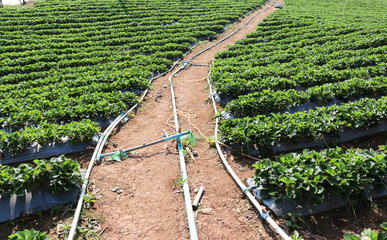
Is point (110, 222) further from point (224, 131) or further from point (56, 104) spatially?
point (56, 104)

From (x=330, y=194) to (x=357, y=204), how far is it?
680 millimetres

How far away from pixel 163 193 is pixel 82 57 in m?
12.1

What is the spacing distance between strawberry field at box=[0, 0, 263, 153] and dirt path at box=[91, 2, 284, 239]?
154 centimetres

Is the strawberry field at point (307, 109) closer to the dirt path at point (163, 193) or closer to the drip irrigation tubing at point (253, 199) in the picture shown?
the drip irrigation tubing at point (253, 199)

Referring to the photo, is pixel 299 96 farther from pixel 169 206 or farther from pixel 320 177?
pixel 169 206

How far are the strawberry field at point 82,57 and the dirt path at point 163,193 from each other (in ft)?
5.06

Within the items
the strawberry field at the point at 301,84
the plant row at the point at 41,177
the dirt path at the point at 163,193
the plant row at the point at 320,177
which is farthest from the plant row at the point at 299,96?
the plant row at the point at 41,177

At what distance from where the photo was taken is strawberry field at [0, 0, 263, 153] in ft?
25.0

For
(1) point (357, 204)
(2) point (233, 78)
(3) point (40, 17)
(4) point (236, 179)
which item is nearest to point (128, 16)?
(3) point (40, 17)

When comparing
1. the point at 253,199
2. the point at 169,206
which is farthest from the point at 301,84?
the point at 169,206

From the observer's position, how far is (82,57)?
1428 centimetres

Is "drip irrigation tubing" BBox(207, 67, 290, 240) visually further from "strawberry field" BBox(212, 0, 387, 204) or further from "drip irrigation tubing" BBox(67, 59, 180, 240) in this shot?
"drip irrigation tubing" BBox(67, 59, 180, 240)

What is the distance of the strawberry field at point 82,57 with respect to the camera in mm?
7609

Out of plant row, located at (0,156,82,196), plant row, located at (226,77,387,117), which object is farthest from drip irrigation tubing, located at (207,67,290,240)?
plant row, located at (0,156,82,196)
